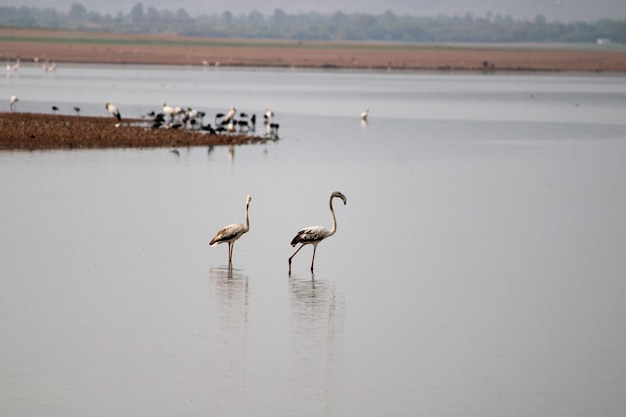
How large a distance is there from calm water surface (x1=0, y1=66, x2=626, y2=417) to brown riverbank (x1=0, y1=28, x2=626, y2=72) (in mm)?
107239

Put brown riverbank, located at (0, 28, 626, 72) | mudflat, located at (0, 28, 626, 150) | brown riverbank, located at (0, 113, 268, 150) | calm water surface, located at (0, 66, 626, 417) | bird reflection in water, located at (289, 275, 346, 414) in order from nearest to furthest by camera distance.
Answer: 1. calm water surface, located at (0, 66, 626, 417)
2. bird reflection in water, located at (289, 275, 346, 414)
3. brown riverbank, located at (0, 113, 268, 150)
4. mudflat, located at (0, 28, 626, 150)
5. brown riverbank, located at (0, 28, 626, 72)

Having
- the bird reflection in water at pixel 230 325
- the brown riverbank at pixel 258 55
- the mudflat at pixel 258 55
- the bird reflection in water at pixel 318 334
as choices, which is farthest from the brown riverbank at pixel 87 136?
the mudflat at pixel 258 55

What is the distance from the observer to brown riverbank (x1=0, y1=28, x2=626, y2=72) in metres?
146

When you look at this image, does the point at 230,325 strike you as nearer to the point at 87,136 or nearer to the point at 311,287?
the point at 311,287

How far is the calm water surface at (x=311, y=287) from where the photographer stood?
39.7 feet

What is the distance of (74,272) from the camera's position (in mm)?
17641

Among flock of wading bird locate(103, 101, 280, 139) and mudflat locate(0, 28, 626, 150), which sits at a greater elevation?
flock of wading bird locate(103, 101, 280, 139)

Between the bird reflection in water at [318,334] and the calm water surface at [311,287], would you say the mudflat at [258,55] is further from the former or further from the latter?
the bird reflection in water at [318,334]

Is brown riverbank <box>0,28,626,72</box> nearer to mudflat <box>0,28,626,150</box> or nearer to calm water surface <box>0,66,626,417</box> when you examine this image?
mudflat <box>0,28,626,150</box>

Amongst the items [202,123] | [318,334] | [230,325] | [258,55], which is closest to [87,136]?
[202,123]

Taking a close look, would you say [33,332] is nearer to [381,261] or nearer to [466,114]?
[381,261]

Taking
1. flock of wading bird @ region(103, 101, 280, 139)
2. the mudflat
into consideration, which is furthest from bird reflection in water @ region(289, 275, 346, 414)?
the mudflat

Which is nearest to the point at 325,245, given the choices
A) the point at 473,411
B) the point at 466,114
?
the point at 473,411

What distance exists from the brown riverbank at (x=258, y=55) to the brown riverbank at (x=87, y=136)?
93.5 m
